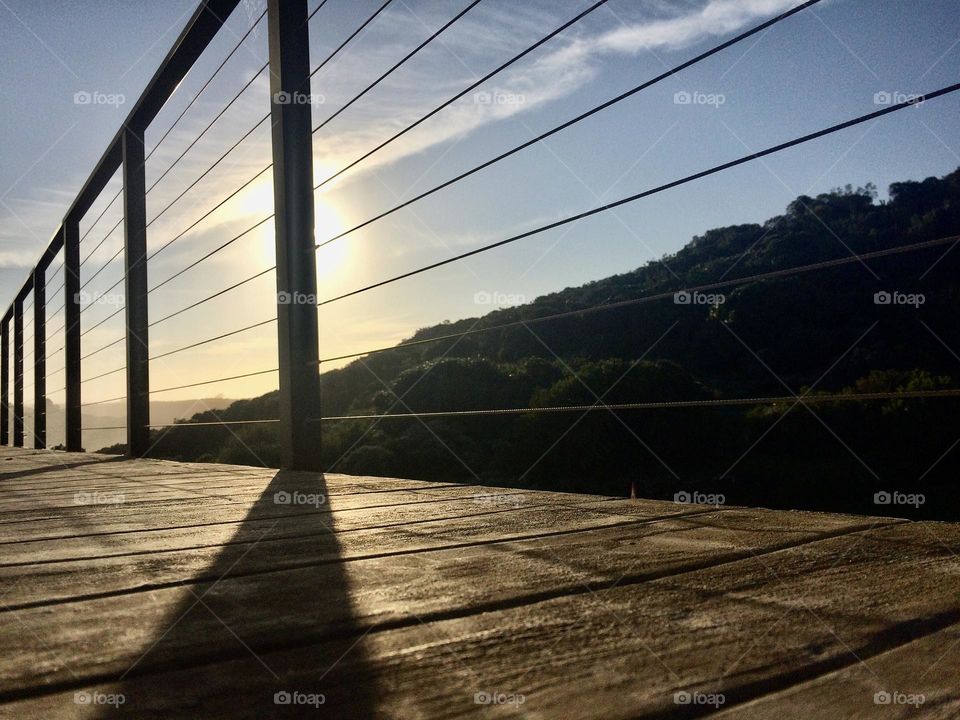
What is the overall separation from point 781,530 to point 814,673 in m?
0.43

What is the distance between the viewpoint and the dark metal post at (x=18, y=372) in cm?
617

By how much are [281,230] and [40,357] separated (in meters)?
4.49

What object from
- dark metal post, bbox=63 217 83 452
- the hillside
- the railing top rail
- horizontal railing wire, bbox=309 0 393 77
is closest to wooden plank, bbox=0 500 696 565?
horizontal railing wire, bbox=309 0 393 77

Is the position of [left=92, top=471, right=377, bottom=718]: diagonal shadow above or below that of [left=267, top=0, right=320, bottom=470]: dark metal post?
below

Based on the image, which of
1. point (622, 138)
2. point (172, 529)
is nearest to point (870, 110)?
point (172, 529)

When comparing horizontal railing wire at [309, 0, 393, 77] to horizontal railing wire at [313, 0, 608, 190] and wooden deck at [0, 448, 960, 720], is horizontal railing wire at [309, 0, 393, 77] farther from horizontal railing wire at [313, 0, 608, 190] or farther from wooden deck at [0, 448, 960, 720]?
wooden deck at [0, 448, 960, 720]

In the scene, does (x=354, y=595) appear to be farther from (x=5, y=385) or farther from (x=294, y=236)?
(x=5, y=385)

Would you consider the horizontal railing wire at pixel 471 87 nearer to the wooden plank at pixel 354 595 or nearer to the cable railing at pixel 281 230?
the cable railing at pixel 281 230

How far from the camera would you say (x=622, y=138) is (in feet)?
13.0

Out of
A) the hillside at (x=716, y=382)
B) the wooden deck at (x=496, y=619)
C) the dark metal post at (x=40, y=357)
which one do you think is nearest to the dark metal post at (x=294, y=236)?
the wooden deck at (x=496, y=619)

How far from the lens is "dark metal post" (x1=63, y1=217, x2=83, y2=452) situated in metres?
4.14

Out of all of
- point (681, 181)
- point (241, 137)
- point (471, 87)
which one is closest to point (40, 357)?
point (241, 137)

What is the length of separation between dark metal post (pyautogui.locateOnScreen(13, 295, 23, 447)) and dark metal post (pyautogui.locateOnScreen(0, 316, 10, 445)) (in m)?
0.36

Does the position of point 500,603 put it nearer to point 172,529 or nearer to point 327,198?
point 172,529
